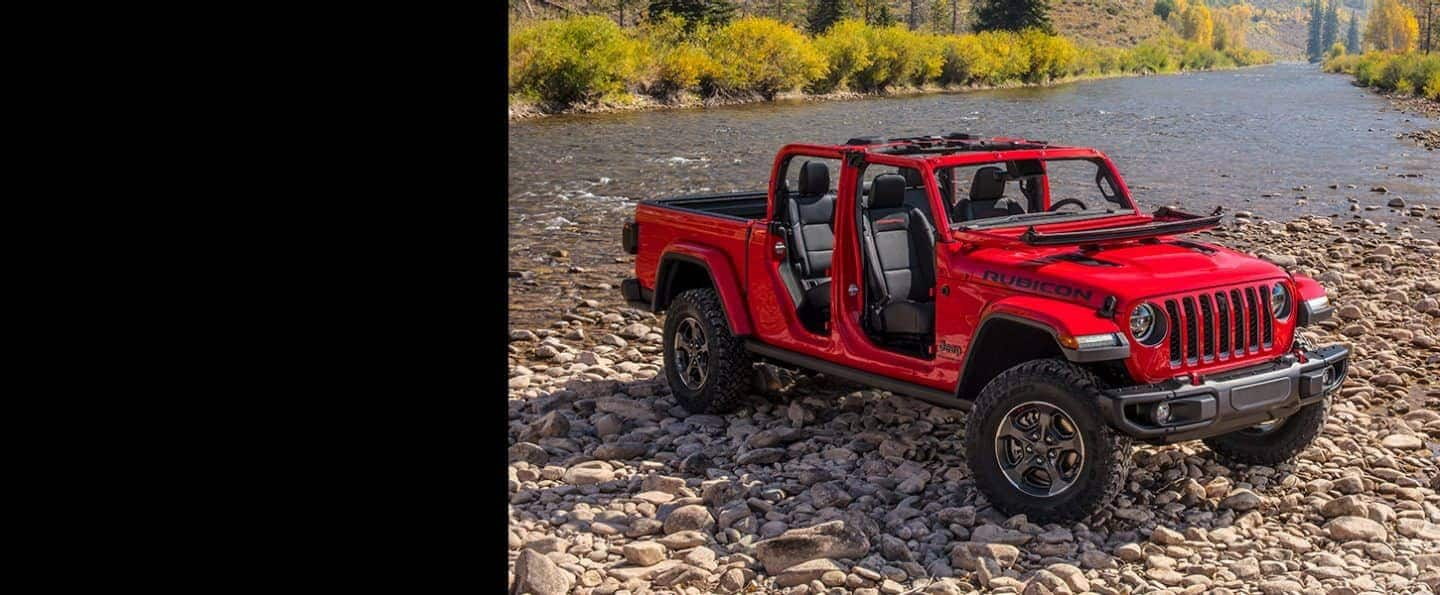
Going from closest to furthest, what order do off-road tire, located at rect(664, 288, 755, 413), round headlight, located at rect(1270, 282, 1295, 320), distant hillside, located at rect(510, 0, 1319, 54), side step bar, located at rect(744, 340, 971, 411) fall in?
1. round headlight, located at rect(1270, 282, 1295, 320)
2. side step bar, located at rect(744, 340, 971, 411)
3. off-road tire, located at rect(664, 288, 755, 413)
4. distant hillside, located at rect(510, 0, 1319, 54)

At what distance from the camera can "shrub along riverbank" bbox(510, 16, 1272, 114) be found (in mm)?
43406

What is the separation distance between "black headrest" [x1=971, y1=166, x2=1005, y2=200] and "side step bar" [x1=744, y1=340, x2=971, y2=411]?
1069 millimetres

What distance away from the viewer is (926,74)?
64.4 m

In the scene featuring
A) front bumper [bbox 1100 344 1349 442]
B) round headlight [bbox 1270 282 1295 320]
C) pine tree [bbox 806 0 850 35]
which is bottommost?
front bumper [bbox 1100 344 1349 442]

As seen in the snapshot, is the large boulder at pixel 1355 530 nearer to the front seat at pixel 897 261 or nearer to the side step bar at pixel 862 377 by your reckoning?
the side step bar at pixel 862 377

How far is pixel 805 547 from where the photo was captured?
5711 millimetres

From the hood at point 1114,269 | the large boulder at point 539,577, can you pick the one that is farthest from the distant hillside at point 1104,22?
the large boulder at point 539,577

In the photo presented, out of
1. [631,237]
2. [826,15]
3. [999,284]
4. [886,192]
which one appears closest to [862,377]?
[886,192]

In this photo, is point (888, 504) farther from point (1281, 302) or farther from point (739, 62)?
point (739, 62)

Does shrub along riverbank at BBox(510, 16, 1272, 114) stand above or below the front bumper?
above

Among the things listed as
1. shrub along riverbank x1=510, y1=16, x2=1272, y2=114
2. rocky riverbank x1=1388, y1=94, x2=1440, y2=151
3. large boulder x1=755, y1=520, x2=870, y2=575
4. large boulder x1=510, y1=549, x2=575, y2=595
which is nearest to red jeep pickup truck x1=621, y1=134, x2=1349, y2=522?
large boulder x1=755, y1=520, x2=870, y2=575

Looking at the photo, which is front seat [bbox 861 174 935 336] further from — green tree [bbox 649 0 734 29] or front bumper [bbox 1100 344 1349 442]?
green tree [bbox 649 0 734 29]

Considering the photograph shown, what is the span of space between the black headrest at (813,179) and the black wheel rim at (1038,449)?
204cm
